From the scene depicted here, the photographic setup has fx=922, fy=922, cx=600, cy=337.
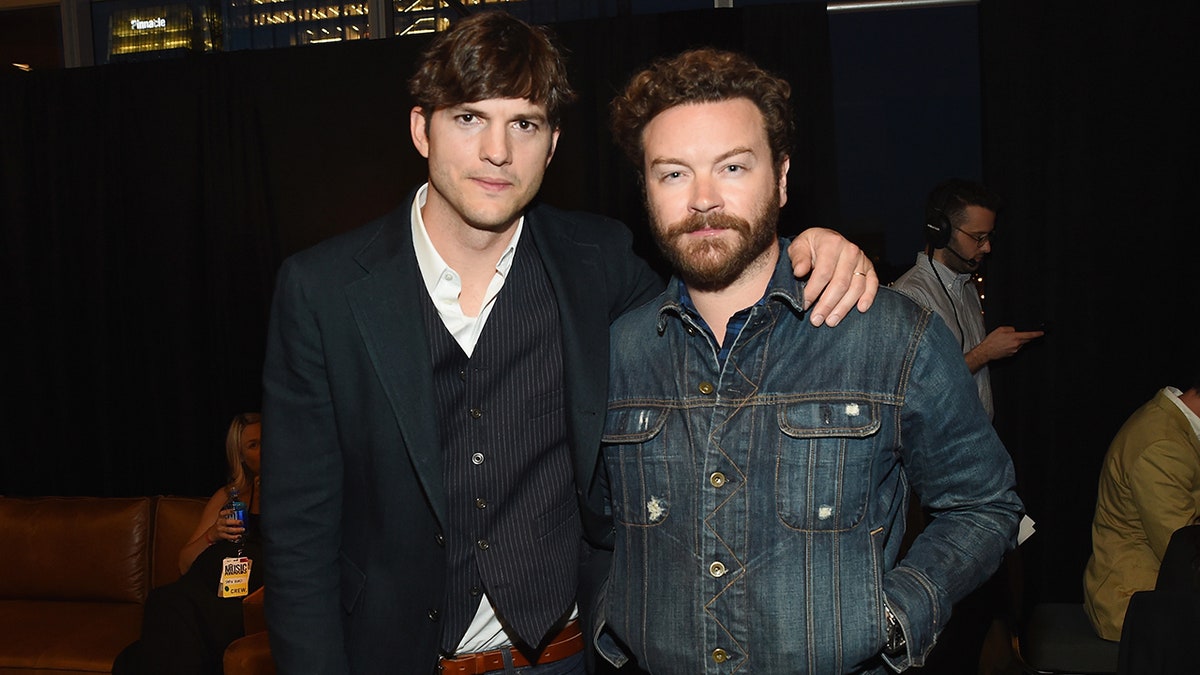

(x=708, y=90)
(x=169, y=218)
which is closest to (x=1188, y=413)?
(x=708, y=90)

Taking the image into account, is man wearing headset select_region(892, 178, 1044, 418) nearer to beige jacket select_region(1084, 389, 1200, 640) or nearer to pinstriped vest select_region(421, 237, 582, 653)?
beige jacket select_region(1084, 389, 1200, 640)

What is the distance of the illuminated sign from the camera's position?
18.7 ft

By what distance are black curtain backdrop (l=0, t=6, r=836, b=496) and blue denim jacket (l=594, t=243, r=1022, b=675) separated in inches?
129

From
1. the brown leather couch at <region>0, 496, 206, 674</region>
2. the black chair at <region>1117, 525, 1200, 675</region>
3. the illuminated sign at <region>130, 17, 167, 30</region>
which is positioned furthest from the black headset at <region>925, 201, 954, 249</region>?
the illuminated sign at <region>130, 17, 167, 30</region>

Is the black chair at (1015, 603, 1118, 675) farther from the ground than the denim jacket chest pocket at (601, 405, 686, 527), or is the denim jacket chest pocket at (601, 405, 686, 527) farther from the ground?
the denim jacket chest pocket at (601, 405, 686, 527)

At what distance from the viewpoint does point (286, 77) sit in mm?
5117

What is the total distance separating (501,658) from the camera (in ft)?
5.94

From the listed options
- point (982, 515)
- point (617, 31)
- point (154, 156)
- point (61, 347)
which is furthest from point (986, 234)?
point (61, 347)

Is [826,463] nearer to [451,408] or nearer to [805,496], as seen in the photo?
[805,496]

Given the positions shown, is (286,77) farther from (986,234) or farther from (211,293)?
(986,234)

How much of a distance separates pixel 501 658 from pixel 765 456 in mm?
696

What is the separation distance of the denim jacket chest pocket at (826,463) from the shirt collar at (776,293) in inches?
7.4

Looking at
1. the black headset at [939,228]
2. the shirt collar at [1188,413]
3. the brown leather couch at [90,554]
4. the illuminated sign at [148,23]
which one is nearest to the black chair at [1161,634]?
the shirt collar at [1188,413]

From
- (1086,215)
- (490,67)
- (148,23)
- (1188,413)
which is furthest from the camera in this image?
(148,23)
